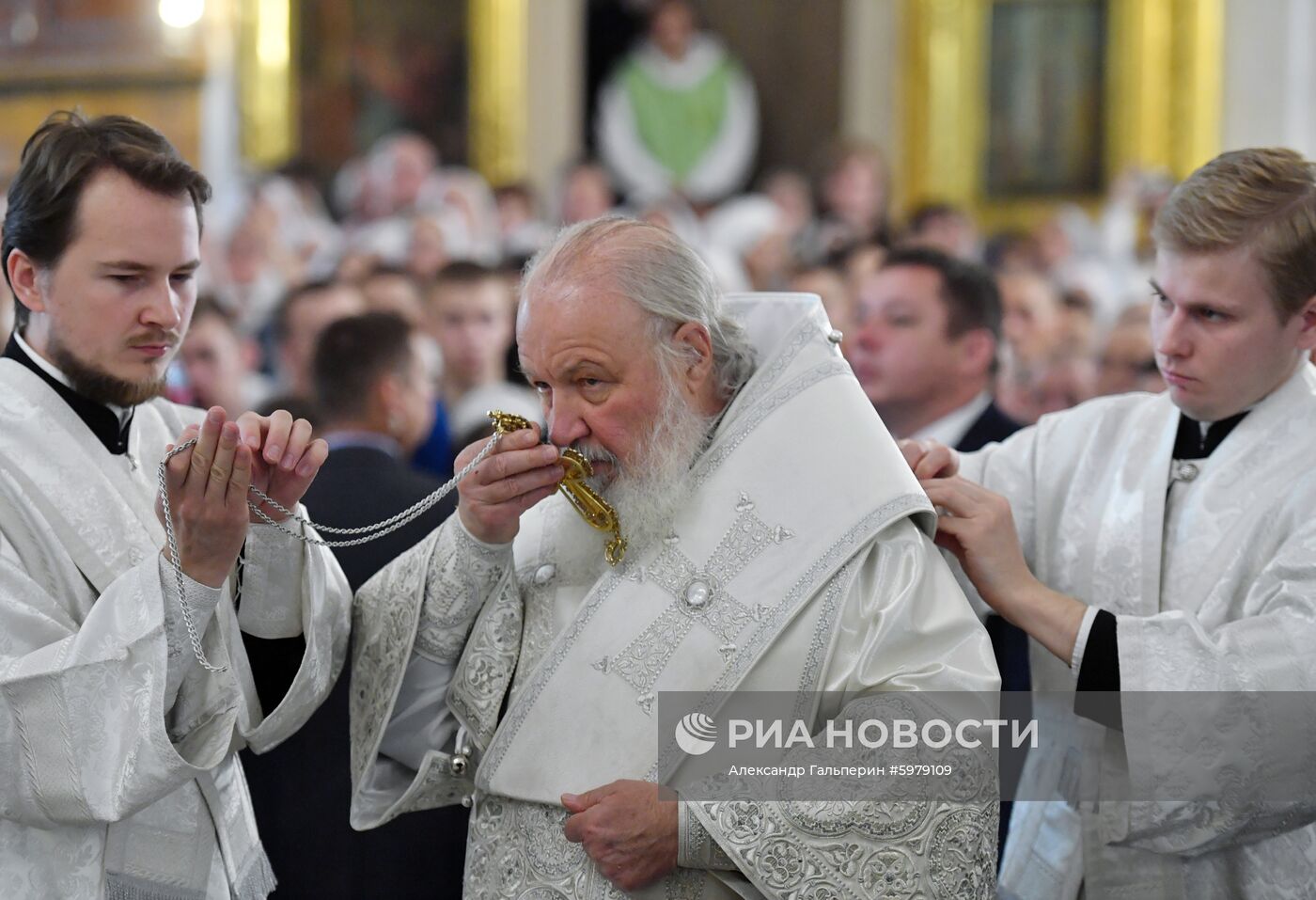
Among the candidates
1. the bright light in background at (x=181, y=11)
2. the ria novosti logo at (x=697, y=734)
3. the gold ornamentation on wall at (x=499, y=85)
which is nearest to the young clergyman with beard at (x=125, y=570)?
the ria novosti logo at (x=697, y=734)

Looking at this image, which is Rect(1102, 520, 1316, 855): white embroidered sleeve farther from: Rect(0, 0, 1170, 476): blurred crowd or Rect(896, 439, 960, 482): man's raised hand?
Rect(0, 0, 1170, 476): blurred crowd

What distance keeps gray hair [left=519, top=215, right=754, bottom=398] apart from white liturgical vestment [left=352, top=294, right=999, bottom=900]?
0.19 metres

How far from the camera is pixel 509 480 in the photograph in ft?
8.76

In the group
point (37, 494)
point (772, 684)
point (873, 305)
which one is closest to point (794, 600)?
point (772, 684)

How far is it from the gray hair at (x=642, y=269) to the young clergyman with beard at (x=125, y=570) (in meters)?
0.52

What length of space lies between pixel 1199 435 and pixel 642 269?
1.11 m

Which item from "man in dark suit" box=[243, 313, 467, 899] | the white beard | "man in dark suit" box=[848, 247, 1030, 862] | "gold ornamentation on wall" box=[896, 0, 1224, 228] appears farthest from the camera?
"gold ornamentation on wall" box=[896, 0, 1224, 228]

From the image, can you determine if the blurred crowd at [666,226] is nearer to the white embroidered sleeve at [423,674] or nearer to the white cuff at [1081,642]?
the white embroidered sleeve at [423,674]

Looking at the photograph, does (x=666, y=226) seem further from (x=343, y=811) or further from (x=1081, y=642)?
(x=343, y=811)

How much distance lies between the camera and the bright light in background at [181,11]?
41.3 ft

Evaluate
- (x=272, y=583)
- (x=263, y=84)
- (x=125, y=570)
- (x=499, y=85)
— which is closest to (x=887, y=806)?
(x=272, y=583)

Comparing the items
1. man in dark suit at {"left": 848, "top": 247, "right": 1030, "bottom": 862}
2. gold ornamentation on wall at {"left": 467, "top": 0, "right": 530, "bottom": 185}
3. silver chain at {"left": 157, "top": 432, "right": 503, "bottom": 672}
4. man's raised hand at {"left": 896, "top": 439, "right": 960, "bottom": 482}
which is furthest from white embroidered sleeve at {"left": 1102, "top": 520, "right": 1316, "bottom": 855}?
gold ornamentation on wall at {"left": 467, "top": 0, "right": 530, "bottom": 185}

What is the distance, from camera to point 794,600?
105 inches

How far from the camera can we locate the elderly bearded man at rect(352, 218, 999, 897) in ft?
8.45
